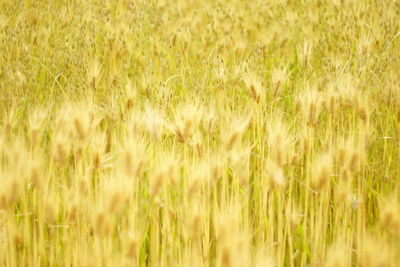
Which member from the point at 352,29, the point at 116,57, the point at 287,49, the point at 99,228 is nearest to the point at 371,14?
the point at 352,29

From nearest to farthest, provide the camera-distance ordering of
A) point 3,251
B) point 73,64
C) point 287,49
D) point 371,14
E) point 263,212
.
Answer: point 3,251, point 263,212, point 73,64, point 371,14, point 287,49

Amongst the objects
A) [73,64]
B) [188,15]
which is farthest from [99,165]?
[188,15]

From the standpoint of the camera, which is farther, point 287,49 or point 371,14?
point 287,49

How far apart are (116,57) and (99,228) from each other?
56.2 inches

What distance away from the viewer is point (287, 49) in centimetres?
221

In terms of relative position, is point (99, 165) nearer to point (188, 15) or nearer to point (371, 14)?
point (371, 14)

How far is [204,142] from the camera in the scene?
4.39 ft

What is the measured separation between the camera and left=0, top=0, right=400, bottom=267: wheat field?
98cm

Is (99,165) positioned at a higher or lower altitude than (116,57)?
lower

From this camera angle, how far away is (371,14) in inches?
74.4

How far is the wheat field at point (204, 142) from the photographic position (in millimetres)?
982

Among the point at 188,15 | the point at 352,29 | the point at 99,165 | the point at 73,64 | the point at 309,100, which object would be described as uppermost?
the point at 188,15

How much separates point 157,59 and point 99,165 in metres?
1.17

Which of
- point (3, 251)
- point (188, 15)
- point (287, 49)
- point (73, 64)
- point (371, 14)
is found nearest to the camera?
point (3, 251)
